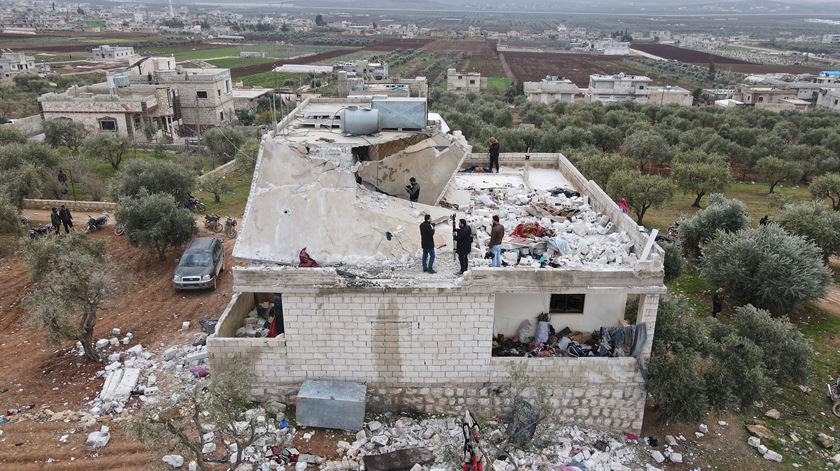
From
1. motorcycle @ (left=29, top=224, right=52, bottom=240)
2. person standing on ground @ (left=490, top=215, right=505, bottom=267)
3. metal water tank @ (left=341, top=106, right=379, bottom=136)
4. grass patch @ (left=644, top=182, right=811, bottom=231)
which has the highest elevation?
metal water tank @ (left=341, top=106, right=379, bottom=136)

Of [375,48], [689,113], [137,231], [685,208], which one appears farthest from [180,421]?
[375,48]

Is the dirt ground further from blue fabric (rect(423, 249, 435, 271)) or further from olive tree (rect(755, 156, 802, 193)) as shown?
olive tree (rect(755, 156, 802, 193))

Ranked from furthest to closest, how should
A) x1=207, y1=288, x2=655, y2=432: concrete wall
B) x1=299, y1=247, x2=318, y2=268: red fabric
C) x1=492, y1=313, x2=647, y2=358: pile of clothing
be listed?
1. x1=299, y1=247, x2=318, y2=268: red fabric
2. x1=492, y1=313, x2=647, y2=358: pile of clothing
3. x1=207, y1=288, x2=655, y2=432: concrete wall

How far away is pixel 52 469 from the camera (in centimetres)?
1091

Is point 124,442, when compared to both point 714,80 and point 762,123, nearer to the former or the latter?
point 762,123

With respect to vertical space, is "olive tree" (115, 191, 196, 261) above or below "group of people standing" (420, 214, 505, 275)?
below

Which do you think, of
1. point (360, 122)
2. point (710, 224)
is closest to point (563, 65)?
point (710, 224)

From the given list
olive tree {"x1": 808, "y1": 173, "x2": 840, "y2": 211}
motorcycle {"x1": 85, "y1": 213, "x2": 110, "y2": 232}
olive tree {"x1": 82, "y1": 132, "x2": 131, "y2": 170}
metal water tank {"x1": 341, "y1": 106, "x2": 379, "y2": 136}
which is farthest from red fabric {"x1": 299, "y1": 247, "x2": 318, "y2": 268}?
olive tree {"x1": 808, "y1": 173, "x2": 840, "y2": 211}

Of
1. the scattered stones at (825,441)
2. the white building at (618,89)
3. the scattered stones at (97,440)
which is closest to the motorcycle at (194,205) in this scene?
the scattered stones at (97,440)

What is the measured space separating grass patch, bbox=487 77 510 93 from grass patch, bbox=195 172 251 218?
6095 centimetres

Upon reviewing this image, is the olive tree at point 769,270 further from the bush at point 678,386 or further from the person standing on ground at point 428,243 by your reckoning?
the person standing on ground at point 428,243

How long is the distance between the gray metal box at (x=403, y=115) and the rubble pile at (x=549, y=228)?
9.58 ft

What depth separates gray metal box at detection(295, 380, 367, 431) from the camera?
40.1 ft

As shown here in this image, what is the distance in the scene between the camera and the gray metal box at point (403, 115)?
58.0 ft
